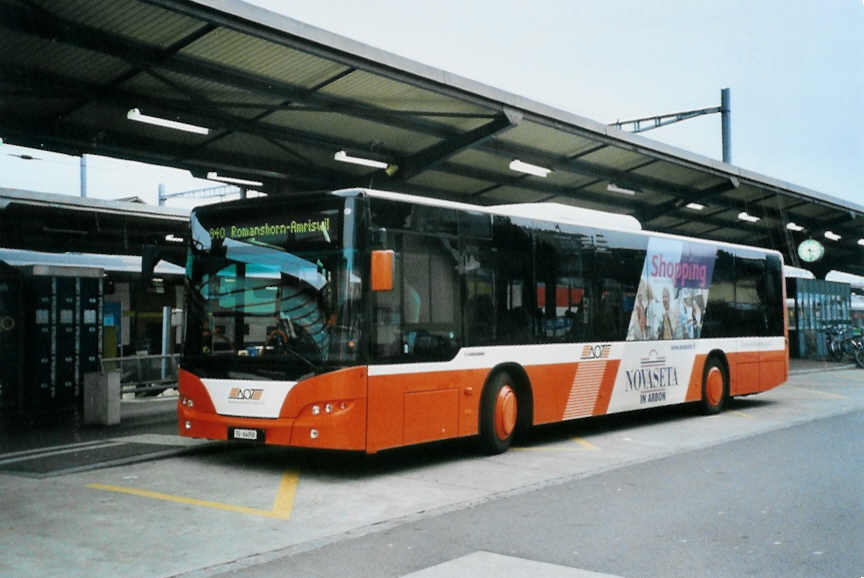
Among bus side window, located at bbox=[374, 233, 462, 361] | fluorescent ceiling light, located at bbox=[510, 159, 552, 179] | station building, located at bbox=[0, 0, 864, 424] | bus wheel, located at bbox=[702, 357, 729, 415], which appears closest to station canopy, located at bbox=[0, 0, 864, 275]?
station building, located at bbox=[0, 0, 864, 424]

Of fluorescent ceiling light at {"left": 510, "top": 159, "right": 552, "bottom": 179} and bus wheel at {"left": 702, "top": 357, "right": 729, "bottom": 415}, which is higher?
fluorescent ceiling light at {"left": 510, "top": 159, "right": 552, "bottom": 179}

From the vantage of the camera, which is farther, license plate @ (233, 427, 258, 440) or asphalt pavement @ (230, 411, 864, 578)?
license plate @ (233, 427, 258, 440)

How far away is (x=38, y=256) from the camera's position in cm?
1831

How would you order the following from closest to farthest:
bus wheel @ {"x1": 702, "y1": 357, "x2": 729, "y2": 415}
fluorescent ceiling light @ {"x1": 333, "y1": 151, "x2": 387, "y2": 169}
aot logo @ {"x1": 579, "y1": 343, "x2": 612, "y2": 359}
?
aot logo @ {"x1": 579, "y1": 343, "x2": 612, "y2": 359} → bus wheel @ {"x1": 702, "y1": 357, "x2": 729, "y2": 415} → fluorescent ceiling light @ {"x1": 333, "y1": 151, "x2": 387, "y2": 169}

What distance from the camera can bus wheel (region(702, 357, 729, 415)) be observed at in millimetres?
15605

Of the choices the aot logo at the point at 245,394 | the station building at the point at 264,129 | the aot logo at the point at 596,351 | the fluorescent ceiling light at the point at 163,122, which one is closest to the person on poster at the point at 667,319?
the aot logo at the point at 596,351

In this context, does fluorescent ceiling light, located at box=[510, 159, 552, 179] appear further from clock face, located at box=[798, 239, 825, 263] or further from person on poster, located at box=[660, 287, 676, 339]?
clock face, located at box=[798, 239, 825, 263]

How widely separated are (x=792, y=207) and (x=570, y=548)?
22.9 meters

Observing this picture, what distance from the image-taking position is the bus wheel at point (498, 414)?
1079cm

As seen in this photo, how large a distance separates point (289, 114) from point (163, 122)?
207 cm

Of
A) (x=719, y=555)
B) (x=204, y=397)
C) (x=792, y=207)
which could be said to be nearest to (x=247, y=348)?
(x=204, y=397)

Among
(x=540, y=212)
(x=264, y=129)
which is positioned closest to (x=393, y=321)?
(x=540, y=212)

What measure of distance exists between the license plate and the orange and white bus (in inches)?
0.7

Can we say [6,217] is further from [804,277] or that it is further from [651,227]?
[804,277]
